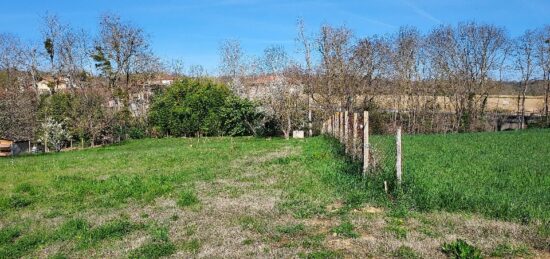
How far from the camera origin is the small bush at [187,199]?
830cm

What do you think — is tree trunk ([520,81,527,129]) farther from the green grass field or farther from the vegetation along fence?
the green grass field

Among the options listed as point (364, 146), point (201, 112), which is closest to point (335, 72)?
point (201, 112)

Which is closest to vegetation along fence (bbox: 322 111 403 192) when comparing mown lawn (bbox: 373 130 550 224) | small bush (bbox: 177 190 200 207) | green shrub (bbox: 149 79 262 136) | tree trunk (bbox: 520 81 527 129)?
mown lawn (bbox: 373 130 550 224)

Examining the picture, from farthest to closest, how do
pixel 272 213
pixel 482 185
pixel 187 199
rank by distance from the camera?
pixel 187 199, pixel 482 185, pixel 272 213

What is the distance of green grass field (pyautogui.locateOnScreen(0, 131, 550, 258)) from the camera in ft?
18.4

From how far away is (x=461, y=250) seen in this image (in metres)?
4.91

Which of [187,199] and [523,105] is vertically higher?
[523,105]

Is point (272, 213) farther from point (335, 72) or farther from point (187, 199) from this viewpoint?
point (335, 72)

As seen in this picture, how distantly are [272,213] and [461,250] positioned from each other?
3.20 m

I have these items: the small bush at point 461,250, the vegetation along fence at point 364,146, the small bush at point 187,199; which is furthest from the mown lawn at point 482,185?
the small bush at point 187,199

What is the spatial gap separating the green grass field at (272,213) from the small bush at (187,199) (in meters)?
0.02

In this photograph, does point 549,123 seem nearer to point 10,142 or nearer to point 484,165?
point 484,165

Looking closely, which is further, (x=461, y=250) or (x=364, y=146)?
(x=364, y=146)

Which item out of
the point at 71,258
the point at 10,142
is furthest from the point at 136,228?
the point at 10,142
